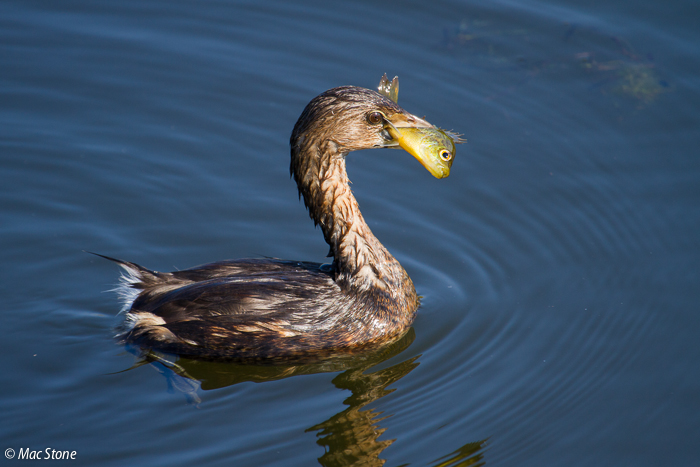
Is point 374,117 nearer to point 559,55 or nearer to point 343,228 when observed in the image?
point 343,228

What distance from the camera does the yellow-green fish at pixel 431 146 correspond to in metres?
5.52

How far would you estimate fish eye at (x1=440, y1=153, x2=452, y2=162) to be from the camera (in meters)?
5.51

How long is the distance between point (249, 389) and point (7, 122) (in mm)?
4335

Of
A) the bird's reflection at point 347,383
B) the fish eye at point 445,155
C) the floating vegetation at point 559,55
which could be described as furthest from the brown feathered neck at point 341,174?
the floating vegetation at point 559,55

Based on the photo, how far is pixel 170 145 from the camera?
8.00m

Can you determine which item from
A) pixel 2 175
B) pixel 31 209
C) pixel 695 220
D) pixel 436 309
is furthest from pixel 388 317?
pixel 2 175

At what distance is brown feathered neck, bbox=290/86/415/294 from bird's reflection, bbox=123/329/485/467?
0.57 metres

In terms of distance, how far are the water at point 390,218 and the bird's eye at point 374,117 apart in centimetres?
167

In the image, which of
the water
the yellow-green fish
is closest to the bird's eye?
the yellow-green fish

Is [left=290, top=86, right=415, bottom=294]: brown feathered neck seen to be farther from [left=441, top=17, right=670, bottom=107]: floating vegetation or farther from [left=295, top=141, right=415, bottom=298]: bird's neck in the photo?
[left=441, top=17, right=670, bottom=107]: floating vegetation

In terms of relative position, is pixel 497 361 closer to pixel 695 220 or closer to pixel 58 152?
pixel 695 220

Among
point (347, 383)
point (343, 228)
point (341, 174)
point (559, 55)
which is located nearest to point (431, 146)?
point (341, 174)

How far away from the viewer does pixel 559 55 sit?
29.7ft

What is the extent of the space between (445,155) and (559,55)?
421 cm
